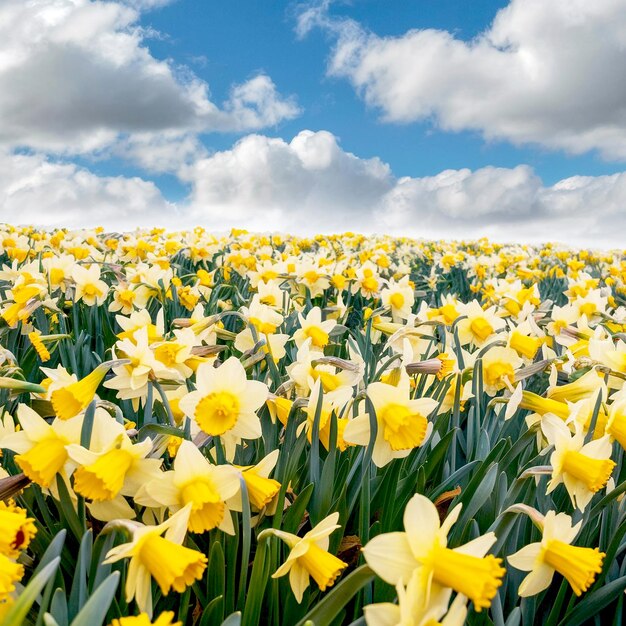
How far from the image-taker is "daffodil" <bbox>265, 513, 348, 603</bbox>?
3.45 ft

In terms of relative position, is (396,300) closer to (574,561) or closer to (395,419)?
(395,419)

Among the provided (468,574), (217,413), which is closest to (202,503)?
(217,413)

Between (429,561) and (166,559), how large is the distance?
0.42 m

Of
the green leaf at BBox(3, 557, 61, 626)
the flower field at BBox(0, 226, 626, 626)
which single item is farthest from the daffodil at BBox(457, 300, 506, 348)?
the green leaf at BBox(3, 557, 61, 626)

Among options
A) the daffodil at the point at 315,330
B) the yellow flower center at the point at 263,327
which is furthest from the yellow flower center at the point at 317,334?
the yellow flower center at the point at 263,327

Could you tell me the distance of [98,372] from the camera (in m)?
1.44

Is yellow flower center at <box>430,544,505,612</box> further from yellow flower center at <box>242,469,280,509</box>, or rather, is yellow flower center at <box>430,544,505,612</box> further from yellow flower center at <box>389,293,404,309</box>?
yellow flower center at <box>389,293,404,309</box>

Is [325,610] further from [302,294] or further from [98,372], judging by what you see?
[302,294]

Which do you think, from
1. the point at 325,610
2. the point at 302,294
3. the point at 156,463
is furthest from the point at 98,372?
the point at 302,294

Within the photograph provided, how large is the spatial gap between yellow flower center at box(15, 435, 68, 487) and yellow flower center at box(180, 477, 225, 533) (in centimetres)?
26

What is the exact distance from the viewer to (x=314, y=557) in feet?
3.52

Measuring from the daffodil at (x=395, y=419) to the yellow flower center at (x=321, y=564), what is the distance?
36 centimetres

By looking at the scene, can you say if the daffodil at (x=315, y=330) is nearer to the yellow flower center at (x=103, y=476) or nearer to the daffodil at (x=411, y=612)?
the yellow flower center at (x=103, y=476)

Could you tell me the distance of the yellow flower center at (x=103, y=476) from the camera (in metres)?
1.09
